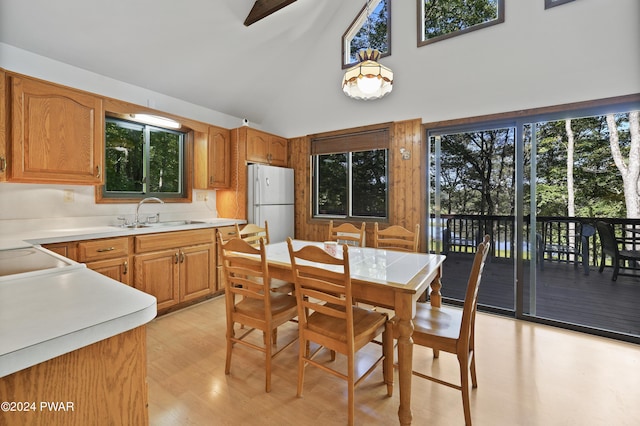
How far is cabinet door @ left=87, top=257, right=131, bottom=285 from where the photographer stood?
245 centimetres

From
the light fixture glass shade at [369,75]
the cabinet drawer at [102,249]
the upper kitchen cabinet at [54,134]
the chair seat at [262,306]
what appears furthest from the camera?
the cabinet drawer at [102,249]

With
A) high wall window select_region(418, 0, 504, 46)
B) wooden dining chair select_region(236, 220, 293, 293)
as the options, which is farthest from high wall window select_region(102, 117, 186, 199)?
high wall window select_region(418, 0, 504, 46)

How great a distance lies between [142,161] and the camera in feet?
11.1

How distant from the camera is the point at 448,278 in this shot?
3898 millimetres

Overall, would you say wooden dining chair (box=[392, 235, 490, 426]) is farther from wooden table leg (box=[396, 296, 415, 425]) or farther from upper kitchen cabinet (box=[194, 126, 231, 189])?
upper kitchen cabinet (box=[194, 126, 231, 189])

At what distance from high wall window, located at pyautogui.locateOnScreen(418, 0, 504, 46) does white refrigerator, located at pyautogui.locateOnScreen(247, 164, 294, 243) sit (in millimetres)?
2475

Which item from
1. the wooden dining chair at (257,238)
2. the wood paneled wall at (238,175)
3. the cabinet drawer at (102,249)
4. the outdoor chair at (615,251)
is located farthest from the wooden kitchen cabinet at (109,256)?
the outdoor chair at (615,251)

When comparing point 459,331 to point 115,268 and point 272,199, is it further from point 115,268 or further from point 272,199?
point 272,199

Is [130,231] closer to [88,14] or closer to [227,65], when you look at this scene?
[88,14]

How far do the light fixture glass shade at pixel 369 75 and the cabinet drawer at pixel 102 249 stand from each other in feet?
8.08

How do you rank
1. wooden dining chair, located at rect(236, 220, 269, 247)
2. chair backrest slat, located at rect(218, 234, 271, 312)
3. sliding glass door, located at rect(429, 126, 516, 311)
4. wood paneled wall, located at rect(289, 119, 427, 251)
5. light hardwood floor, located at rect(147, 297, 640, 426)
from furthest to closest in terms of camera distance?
wood paneled wall, located at rect(289, 119, 427, 251), sliding glass door, located at rect(429, 126, 516, 311), wooden dining chair, located at rect(236, 220, 269, 247), chair backrest slat, located at rect(218, 234, 271, 312), light hardwood floor, located at rect(147, 297, 640, 426)

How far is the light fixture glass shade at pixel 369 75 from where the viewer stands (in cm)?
211

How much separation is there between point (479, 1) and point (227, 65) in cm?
299

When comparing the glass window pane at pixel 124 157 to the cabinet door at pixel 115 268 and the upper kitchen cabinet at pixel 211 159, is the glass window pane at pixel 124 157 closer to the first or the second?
the upper kitchen cabinet at pixel 211 159
